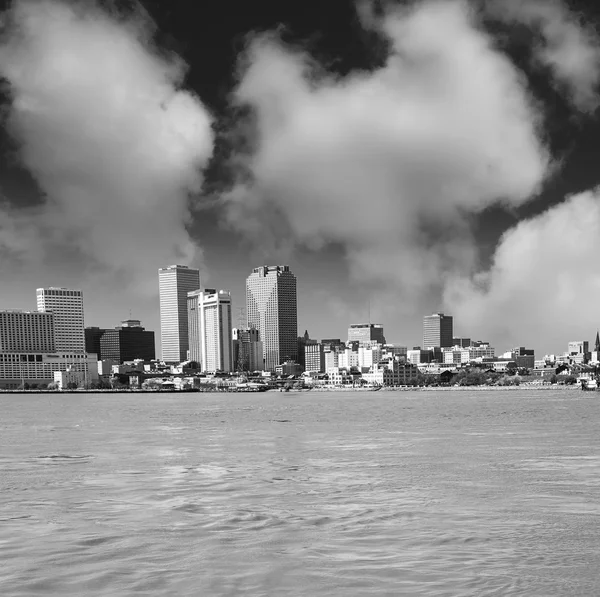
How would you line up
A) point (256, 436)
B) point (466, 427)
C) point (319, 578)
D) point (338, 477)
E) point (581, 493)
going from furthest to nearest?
1. point (466, 427)
2. point (256, 436)
3. point (338, 477)
4. point (581, 493)
5. point (319, 578)

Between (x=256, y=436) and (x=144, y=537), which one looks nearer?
(x=144, y=537)

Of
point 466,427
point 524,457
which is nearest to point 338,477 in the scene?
point 524,457

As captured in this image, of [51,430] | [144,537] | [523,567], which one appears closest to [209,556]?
[144,537]

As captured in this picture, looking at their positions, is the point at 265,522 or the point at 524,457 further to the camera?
the point at 524,457

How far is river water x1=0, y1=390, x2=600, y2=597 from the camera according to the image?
38.9ft

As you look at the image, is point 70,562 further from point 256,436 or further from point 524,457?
point 256,436

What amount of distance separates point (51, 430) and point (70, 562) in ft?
122

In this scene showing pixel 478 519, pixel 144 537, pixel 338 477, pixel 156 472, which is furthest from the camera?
pixel 156 472

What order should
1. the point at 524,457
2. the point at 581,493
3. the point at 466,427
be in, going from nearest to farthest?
the point at 581,493 < the point at 524,457 < the point at 466,427

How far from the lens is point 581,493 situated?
1881cm

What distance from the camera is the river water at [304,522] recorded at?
11852 mm

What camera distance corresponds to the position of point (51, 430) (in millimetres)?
48188

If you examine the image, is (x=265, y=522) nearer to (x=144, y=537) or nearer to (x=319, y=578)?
(x=144, y=537)

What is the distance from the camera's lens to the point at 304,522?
16047mm
